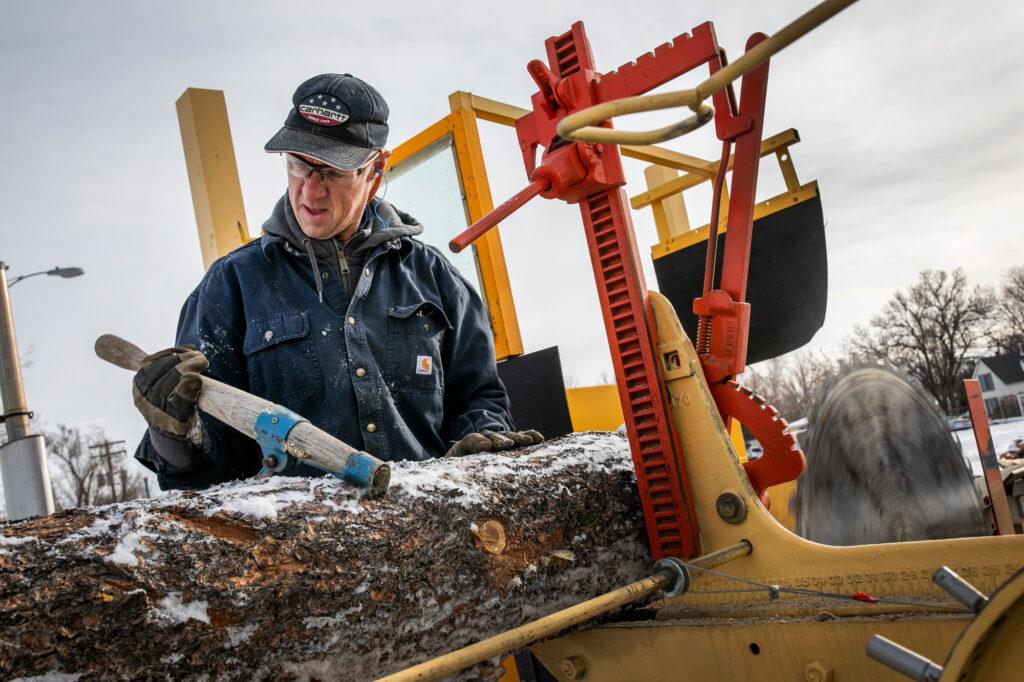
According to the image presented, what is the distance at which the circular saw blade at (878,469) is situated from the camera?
2734 mm

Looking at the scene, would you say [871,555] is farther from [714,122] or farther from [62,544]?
[62,544]

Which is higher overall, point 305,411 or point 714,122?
point 714,122

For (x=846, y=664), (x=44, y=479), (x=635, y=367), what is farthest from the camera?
(x=44, y=479)

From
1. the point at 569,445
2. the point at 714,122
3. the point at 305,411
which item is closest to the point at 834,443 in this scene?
the point at 569,445

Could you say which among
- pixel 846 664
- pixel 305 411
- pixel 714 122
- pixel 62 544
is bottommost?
pixel 846 664

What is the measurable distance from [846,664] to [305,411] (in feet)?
5.84

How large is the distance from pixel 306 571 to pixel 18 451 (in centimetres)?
670

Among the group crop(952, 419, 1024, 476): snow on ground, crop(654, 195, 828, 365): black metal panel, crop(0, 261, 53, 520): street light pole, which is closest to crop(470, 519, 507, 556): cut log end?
crop(952, 419, 1024, 476): snow on ground

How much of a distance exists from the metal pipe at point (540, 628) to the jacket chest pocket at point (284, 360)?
50.2 inches

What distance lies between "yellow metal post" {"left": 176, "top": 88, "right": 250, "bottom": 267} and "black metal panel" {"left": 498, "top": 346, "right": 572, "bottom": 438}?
177 cm

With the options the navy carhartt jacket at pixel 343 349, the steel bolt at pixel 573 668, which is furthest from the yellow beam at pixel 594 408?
the steel bolt at pixel 573 668

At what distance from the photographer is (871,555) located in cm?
181

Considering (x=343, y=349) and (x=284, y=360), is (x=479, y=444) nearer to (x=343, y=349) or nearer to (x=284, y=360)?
(x=343, y=349)

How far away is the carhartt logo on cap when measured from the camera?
261cm
